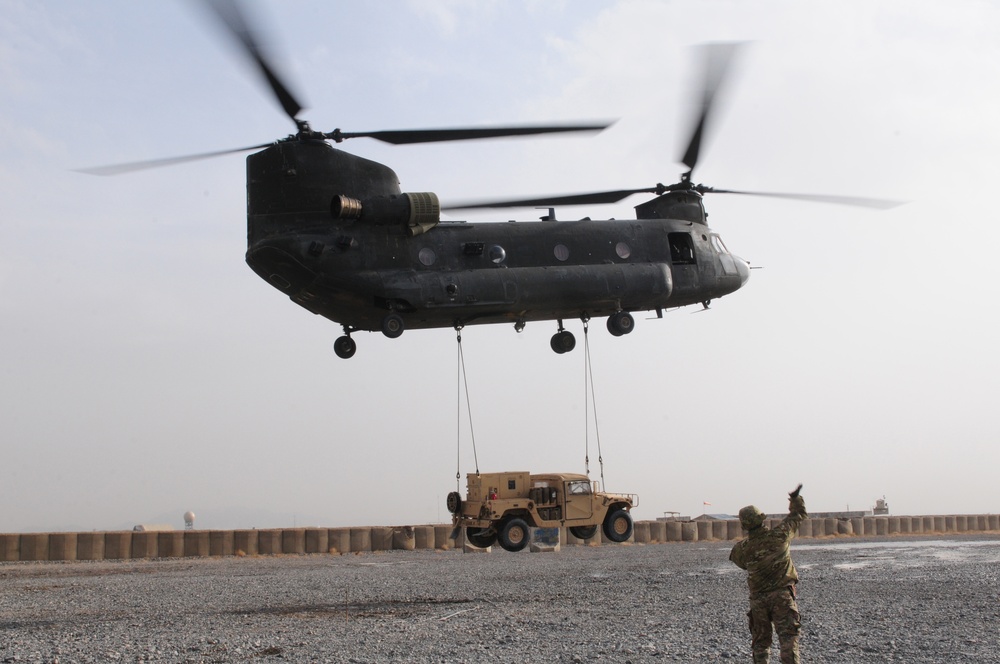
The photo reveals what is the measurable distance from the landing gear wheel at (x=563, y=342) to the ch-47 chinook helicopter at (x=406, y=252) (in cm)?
49

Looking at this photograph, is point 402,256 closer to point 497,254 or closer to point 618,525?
point 497,254

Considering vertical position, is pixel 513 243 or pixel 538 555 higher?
pixel 513 243

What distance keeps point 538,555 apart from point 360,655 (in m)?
20.6

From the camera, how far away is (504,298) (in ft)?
68.2

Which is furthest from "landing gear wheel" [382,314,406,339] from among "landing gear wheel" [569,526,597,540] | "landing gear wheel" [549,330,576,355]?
"landing gear wheel" [569,526,597,540]

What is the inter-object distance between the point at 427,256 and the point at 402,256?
528mm

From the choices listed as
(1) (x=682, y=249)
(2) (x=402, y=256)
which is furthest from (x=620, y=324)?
(2) (x=402, y=256)

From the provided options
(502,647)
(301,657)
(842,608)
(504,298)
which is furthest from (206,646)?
(842,608)

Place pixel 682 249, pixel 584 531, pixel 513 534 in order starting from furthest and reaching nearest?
pixel 682 249, pixel 584 531, pixel 513 534

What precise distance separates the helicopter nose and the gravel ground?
713cm

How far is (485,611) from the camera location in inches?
723

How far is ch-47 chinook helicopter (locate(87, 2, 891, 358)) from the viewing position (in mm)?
19875

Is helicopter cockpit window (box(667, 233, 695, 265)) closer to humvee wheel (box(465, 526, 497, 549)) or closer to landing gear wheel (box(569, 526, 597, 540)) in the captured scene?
landing gear wheel (box(569, 526, 597, 540))

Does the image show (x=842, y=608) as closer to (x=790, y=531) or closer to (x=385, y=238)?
(x=790, y=531)
